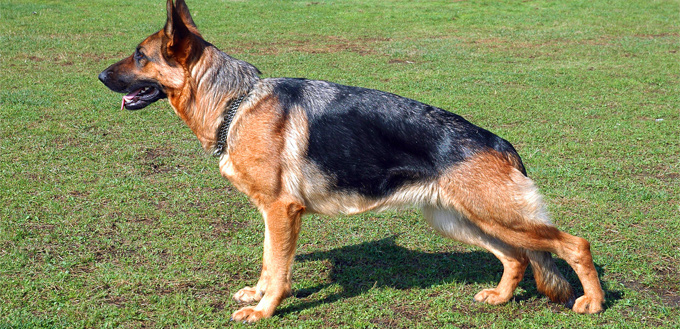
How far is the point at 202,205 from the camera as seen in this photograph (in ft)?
19.5

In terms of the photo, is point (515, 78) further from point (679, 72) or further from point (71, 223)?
point (71, 223)

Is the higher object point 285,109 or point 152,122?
point 285,109

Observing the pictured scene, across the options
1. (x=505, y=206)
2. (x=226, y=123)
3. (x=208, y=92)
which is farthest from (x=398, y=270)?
(x=208, y=92)

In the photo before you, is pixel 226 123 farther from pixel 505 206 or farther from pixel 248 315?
pixel 505 206

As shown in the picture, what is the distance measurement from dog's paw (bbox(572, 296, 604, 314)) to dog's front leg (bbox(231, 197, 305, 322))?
2.00 metres

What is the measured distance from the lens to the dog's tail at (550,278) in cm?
423

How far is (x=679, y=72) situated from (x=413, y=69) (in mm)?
5130

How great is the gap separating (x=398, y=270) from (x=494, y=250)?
32.1 inches

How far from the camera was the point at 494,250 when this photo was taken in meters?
4.49

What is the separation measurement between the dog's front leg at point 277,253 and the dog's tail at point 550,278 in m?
1.64

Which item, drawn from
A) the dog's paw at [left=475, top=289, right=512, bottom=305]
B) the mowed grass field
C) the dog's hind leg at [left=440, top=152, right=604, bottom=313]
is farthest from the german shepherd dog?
the mowed grass field

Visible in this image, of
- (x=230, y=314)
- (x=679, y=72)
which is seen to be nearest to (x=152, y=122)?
(x=230, y=314)

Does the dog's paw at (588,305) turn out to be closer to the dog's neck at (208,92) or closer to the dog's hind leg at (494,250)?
the dog's hind leg at (494,250)

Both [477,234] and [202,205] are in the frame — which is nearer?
[477,234]
